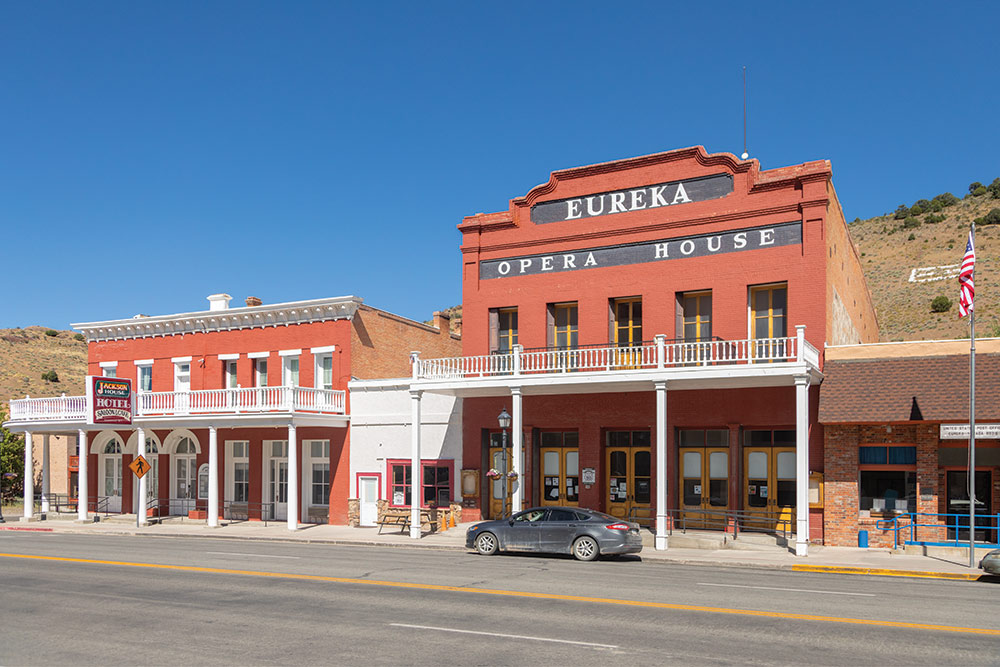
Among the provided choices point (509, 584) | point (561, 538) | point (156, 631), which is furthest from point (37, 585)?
point (561, 538)

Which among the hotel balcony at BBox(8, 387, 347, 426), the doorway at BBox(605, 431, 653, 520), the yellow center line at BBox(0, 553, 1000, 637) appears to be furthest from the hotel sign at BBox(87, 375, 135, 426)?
the doorway at BBox(605, 431, 653, 520)

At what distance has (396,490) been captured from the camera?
31.9 meters

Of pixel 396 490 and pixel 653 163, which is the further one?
pixel 396 490

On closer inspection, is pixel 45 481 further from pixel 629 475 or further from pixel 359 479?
pixel 629 475

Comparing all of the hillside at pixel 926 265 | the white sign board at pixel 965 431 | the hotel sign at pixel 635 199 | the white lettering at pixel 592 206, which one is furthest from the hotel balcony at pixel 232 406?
the hillside at pixel 926 265

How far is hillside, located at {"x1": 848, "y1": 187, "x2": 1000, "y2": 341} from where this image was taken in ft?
232

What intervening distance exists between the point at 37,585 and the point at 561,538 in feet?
36.6

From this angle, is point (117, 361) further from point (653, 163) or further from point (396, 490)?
point (653, 163)

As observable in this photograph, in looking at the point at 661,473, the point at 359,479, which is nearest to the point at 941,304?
the point at 359,479

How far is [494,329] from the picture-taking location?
30.3 m

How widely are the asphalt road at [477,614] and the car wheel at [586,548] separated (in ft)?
0.84

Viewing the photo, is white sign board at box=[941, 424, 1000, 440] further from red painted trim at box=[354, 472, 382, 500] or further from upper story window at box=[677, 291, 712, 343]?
red painted trim at box=[354, 472, 382, 500]

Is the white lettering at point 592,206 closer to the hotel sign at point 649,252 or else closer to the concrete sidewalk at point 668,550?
the hotel sign at point 649,252

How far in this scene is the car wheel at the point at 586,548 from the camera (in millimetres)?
20766
